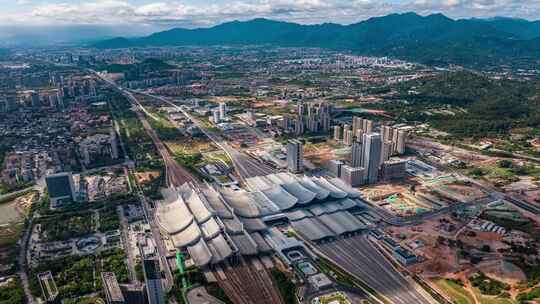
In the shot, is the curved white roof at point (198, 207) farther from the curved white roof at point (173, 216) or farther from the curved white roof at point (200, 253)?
the curved white roof at point (200, 253)

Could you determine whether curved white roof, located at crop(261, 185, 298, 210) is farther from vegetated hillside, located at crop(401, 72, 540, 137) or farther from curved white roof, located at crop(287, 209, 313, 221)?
vegetated hillside, located at crop(401, 72, 540, 137)

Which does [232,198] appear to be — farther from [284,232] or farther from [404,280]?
[404,280]

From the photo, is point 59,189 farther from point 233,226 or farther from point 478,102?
point 478,102

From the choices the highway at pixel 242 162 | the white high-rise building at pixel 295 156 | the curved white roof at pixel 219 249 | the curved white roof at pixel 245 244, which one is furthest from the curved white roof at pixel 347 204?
the curved white roof at pixel 219 249

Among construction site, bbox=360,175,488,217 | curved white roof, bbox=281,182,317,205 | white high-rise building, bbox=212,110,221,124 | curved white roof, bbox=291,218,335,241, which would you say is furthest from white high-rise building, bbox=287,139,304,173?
white high-rise building, bbox=212,110,221,124

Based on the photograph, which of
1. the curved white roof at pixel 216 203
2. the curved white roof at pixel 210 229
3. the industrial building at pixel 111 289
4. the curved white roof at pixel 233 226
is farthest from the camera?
the curved white roof at pixel 216 203
